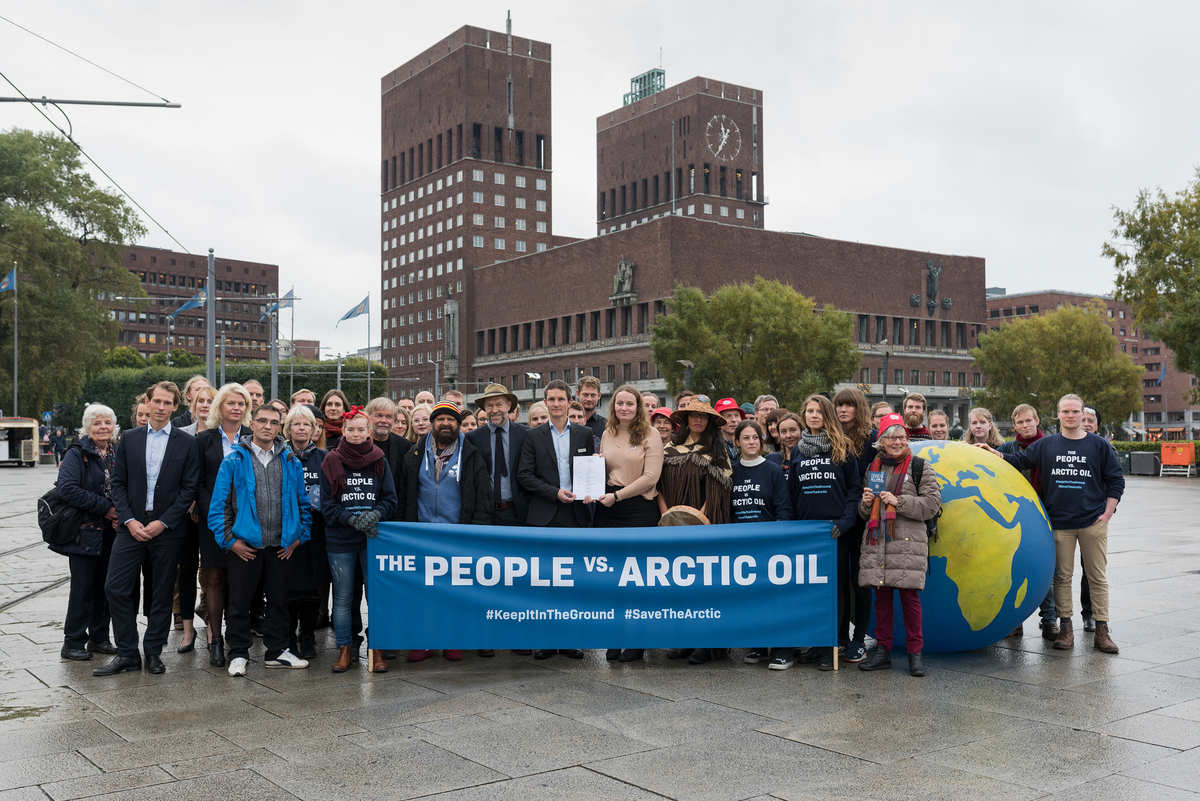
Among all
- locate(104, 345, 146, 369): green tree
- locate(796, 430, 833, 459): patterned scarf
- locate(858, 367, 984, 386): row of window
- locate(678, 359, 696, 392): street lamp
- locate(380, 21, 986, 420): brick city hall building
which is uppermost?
locate(380, 21, 986, 420): brick city hall building

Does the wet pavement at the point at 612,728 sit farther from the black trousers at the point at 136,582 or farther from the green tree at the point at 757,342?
the green tree at the point at 757,342

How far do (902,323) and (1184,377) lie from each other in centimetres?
5308

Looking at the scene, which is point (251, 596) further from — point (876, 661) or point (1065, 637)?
point (1065, 637)

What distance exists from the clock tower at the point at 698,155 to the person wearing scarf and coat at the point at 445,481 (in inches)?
4655

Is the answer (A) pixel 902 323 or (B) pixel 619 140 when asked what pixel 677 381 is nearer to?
(A) pixel 902 323

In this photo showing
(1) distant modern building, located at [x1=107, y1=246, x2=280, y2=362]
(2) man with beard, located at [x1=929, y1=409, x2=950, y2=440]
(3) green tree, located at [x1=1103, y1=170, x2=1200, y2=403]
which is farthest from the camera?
(1) distant modern building, located at [x1=107, y1=246, x2=280, y2=362]

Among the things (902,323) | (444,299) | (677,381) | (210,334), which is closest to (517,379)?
(444,299)

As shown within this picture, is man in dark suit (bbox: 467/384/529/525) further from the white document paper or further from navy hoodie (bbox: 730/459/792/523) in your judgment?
navy hoodie (bbox: 730/459/792/523)

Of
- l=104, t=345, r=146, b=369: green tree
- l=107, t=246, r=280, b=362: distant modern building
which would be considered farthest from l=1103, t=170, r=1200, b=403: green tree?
l=107, t=246, r=280, b=362: distant modern building

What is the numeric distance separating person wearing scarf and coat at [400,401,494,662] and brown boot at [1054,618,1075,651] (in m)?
4.86

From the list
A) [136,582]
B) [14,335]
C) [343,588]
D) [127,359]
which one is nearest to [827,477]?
[343,588]

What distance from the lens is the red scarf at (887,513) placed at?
25.1ft

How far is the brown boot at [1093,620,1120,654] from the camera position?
830 centimetres

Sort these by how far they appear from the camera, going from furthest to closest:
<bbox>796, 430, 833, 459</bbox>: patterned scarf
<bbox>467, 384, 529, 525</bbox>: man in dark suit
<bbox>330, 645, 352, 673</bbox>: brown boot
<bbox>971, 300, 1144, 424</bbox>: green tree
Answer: <bbox>971, 300, 1144, 424</bbox>: green tree, <bbox>467, 384, 529, 525</bbox>: man in dark suit, <bbox>796, 430, 833, 459</bbox>: patterned scarf, <bbox>330, 645, 352, 673</bbox>: brown boot
